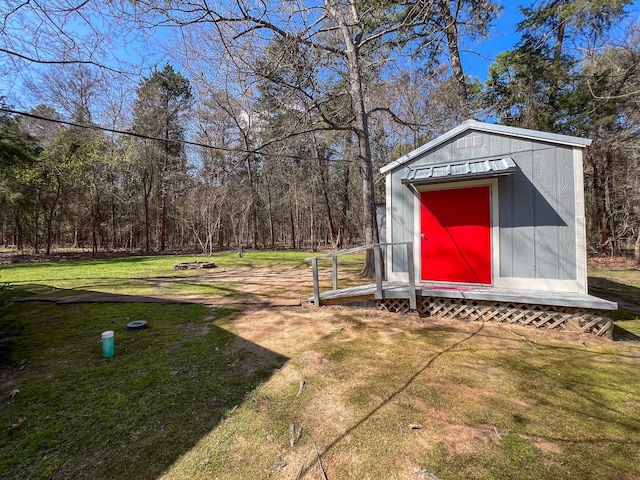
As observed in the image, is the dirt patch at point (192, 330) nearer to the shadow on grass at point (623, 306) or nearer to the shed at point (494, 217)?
the shed at point (494, 217)

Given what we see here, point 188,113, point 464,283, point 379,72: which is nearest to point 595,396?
point 464,283

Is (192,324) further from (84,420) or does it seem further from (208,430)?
(208,430)

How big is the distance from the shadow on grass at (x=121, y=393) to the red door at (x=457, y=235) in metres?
3.58

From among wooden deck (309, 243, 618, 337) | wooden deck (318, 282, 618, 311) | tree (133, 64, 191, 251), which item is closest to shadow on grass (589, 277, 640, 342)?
wooden deck (309, 243, 618, 337)

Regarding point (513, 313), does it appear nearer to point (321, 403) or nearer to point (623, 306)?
point (623, 306)

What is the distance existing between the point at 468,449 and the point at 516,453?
302 mm

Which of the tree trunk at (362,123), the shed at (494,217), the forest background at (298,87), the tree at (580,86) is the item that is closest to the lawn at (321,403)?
the shed at (494,217)

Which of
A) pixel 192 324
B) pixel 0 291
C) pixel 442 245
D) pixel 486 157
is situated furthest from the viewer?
pixel 442 245

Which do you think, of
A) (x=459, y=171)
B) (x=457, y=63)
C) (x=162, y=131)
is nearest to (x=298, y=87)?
(x=459, y=171)

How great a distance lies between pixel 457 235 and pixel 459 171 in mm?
1206

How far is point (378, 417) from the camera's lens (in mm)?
2238

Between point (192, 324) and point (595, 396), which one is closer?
point (595, 396)

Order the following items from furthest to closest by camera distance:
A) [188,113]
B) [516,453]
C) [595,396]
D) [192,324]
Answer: [188,113] → [192,324] → [595,396] → [516,453]

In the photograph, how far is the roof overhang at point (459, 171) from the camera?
14.7 feet
